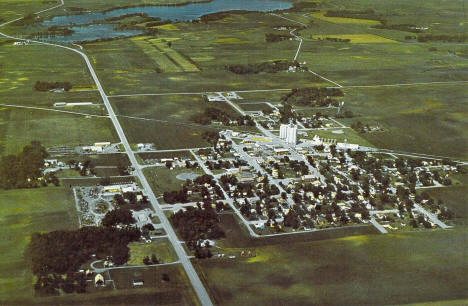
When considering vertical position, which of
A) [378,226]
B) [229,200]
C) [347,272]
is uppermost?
[347,272]

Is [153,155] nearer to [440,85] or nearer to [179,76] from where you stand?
[179,76]

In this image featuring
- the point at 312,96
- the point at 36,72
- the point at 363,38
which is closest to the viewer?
the point at 312,96

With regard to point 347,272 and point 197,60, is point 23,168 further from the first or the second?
point 197,60

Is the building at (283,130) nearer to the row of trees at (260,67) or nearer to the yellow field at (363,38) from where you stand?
the row of trees at (260,67)

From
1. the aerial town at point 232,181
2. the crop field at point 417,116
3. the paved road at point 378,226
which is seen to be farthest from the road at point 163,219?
the crop field at point 417,116

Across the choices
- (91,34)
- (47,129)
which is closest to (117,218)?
(47,129)

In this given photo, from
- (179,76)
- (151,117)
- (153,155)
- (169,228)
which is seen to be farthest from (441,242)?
(179,76)
